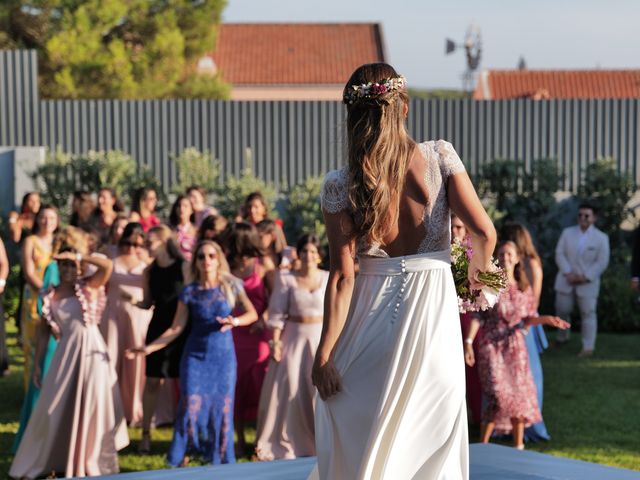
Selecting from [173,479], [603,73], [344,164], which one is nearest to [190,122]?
[173,479]

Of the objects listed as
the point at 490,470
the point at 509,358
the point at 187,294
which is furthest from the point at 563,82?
the point at 490,470

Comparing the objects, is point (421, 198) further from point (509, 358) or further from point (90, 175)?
point (90, 175)

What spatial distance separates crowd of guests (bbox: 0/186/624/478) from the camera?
7.87m

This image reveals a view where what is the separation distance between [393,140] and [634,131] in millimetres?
14902

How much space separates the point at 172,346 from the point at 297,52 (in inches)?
1891

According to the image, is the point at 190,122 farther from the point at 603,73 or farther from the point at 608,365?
the point at 603,73

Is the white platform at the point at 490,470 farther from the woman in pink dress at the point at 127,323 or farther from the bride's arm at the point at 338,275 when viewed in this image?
the woman in pink dress at the point at 127,323

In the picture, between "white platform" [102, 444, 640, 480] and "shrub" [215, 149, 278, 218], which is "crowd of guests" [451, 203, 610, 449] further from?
"shrub" [215, 149, 278, 218]

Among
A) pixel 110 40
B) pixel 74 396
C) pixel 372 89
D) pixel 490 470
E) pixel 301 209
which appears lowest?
pixel 490 470

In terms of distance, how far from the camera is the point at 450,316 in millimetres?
4570

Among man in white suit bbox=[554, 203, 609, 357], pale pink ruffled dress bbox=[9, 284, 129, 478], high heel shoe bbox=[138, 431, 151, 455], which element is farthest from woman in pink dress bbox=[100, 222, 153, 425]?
man in white suit bbox=[554, 203, 609, 357]

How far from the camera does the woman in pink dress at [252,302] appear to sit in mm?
9203

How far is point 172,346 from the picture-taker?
29.0ft

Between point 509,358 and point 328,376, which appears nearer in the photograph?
point 328,376
